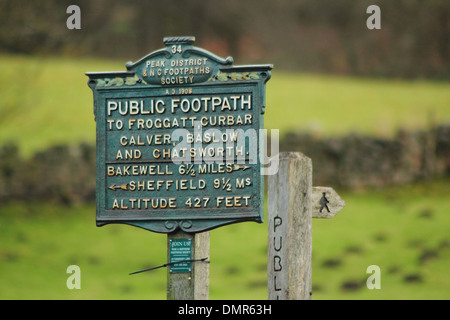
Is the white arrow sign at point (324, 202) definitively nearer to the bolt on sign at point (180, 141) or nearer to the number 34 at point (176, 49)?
the bolt on sign at point (180, 141)

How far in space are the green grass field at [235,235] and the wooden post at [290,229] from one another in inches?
330

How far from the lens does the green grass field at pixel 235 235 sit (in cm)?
1827

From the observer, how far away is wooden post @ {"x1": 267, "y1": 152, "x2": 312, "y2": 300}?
8.98 meters

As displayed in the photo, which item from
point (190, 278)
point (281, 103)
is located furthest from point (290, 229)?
point (281, 103)

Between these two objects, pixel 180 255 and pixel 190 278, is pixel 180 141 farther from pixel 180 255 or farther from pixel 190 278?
pixel 190 278

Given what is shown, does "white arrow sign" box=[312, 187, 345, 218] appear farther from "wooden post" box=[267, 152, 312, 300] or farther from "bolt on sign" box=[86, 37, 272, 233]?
"bolt on sign" box=[86, 37, 272, 233]

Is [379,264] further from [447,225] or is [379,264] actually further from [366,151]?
[366,151]

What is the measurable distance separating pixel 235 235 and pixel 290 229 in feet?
39.5

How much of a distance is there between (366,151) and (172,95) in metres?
14.0

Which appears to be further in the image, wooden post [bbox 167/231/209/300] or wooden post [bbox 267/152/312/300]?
wooden post [bbox 167/231/209/300]

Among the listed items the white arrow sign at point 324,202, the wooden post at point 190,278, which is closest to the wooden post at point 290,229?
the white arrow sign at point 324,202

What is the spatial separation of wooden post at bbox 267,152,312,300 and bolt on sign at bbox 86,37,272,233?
0.29m

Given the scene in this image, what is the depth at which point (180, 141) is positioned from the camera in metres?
9.66

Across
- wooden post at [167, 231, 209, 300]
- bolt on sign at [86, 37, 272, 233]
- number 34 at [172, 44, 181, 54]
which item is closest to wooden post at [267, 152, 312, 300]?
bolt on sign at [86, 37, 272, 233]
